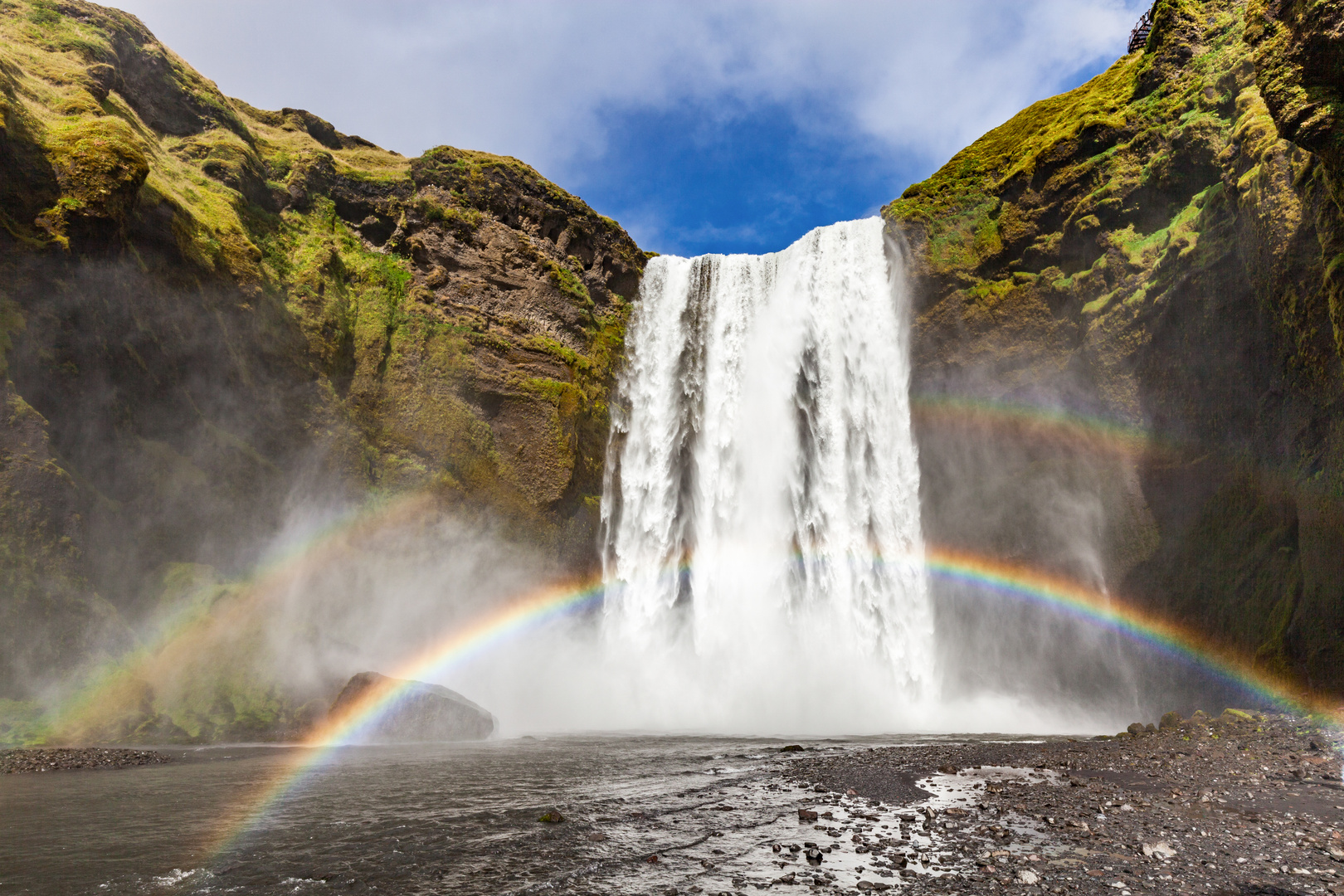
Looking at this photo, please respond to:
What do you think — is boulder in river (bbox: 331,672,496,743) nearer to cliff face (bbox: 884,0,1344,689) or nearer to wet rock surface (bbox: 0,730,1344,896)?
wet rock surface (bbox: 0,730,1344,896)

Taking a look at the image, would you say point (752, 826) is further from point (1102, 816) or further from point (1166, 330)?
point (1166, 330)

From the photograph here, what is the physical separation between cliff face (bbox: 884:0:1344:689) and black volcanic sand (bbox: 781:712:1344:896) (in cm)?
604

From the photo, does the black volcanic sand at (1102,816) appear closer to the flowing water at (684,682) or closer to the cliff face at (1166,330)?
the flowing water at (684,682)

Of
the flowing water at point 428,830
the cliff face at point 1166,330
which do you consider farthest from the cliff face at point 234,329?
the cliff face at point 1166,330

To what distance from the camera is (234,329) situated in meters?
24.7

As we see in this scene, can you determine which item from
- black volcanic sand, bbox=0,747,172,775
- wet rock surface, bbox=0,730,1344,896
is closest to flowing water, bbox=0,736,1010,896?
wet rock surface, bbox=0,730,1344,896

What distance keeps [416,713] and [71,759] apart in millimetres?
7325

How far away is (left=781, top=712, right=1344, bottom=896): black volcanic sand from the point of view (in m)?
5.43

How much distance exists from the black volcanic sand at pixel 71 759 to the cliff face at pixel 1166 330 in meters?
24.2

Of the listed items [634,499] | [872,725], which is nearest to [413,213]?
[634,499]

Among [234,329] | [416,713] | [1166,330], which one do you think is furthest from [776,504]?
[234,329]

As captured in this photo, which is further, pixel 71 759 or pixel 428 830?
pixel 71 759

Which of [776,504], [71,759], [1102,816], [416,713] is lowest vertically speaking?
[71,759]

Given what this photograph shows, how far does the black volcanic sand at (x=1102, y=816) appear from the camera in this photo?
5434 millimetres
